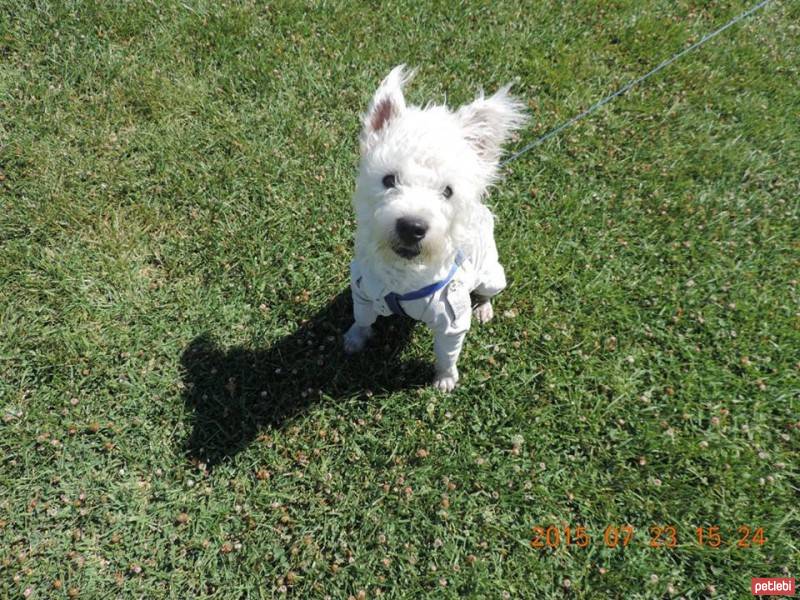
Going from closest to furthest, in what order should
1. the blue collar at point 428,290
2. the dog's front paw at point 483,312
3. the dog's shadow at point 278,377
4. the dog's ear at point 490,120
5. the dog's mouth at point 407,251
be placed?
the dog's mouth at point 407,251, the dog's ear at point 490,120, the blue collar at point 428,290, the dog's shadow at point 278,377, the dog's front paw at point 483,312

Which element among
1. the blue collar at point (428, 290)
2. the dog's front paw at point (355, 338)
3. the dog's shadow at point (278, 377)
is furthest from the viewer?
the dog's front paw at point (355, 338)

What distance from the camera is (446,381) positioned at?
3.61m

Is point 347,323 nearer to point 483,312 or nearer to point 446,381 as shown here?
point 446,381

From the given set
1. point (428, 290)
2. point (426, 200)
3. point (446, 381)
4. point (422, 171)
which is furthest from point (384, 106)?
point (446, 381)

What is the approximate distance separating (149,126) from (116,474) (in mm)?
3291

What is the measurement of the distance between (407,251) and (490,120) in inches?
34.9

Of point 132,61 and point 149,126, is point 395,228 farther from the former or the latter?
point 132,61

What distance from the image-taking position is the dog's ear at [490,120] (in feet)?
8.50

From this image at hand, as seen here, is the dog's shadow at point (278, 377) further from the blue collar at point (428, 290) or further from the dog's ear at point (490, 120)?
the dog's ear at point (490, 120)
